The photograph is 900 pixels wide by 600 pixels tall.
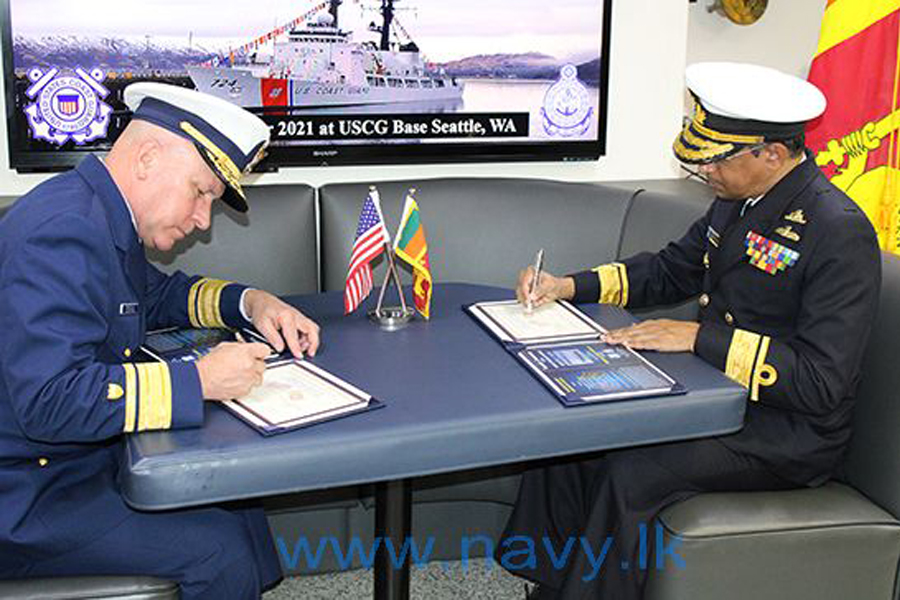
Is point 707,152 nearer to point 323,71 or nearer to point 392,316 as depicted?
point 392,316

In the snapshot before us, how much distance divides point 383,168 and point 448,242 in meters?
0.40

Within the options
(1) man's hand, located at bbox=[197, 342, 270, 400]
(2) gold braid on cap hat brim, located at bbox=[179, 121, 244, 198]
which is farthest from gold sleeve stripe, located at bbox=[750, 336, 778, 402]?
(2) gold braid on cap hat brim, located at bbox=[179, 121, 244, 198]

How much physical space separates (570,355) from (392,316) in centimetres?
49

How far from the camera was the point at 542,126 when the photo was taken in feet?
11.7

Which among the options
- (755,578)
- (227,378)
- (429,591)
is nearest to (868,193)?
(755,578)

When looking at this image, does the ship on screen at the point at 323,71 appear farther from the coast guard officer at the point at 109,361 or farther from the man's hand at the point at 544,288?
the coast guard officer at the point at 109,361

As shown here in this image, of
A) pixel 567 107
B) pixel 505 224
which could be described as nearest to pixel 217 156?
pixel 505 224

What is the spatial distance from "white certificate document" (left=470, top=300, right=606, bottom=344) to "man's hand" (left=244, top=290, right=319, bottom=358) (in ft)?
1.35

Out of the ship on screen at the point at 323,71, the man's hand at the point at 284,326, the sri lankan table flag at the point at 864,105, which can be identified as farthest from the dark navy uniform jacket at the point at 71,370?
the sri lankan table flag at the point at 864,105

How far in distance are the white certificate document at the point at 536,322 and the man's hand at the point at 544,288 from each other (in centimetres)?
2

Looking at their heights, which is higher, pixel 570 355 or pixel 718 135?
pixel 718 135

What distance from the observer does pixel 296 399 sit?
1902mm

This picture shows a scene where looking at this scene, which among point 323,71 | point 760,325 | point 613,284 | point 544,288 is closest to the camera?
point 760,325

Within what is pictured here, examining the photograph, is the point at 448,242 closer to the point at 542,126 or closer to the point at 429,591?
the point at 542,126
